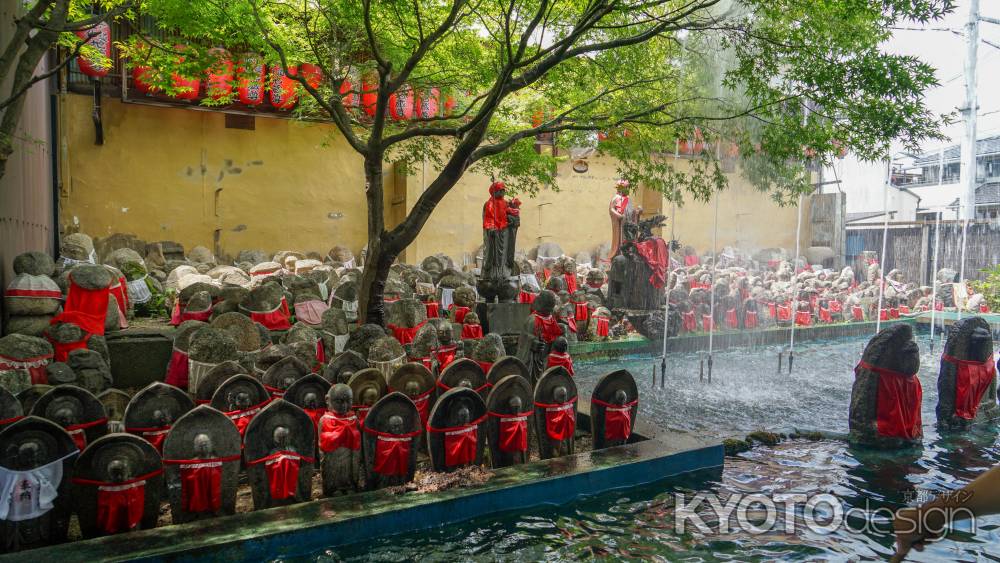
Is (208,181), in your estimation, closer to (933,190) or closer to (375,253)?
(375,253)

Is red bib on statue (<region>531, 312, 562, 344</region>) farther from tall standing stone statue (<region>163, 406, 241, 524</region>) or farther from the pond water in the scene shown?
tall standing stone statue (<region>163, 406, 241, 524</region>)

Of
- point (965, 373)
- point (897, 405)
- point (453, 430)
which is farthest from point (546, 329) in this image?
point (965, 373)

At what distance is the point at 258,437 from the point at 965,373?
8016 millimetres

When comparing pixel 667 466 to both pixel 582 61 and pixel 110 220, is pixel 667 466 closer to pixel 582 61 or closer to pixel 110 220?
pixel 582 61

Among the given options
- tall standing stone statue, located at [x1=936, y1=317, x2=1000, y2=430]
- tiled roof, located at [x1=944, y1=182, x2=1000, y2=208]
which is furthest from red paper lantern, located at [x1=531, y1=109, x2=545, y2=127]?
tiled roof, located at [x1=944, y1=182, x2=1000, y2=208]

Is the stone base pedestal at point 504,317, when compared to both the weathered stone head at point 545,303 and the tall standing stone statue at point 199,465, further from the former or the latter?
the tall standing stone statue at point 199,465

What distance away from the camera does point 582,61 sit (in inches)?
387

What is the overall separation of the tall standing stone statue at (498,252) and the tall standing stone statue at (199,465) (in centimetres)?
777

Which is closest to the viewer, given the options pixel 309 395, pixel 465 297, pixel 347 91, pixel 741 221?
pixel 309 395

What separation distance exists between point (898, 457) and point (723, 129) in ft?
20.6

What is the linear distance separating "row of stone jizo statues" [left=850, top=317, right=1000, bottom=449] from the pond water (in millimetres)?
233

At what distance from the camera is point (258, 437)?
5.13 meters

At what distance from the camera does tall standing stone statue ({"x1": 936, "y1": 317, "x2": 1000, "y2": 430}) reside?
301 inches

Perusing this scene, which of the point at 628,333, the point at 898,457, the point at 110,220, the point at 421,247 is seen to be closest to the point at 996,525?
the point at 898,457
